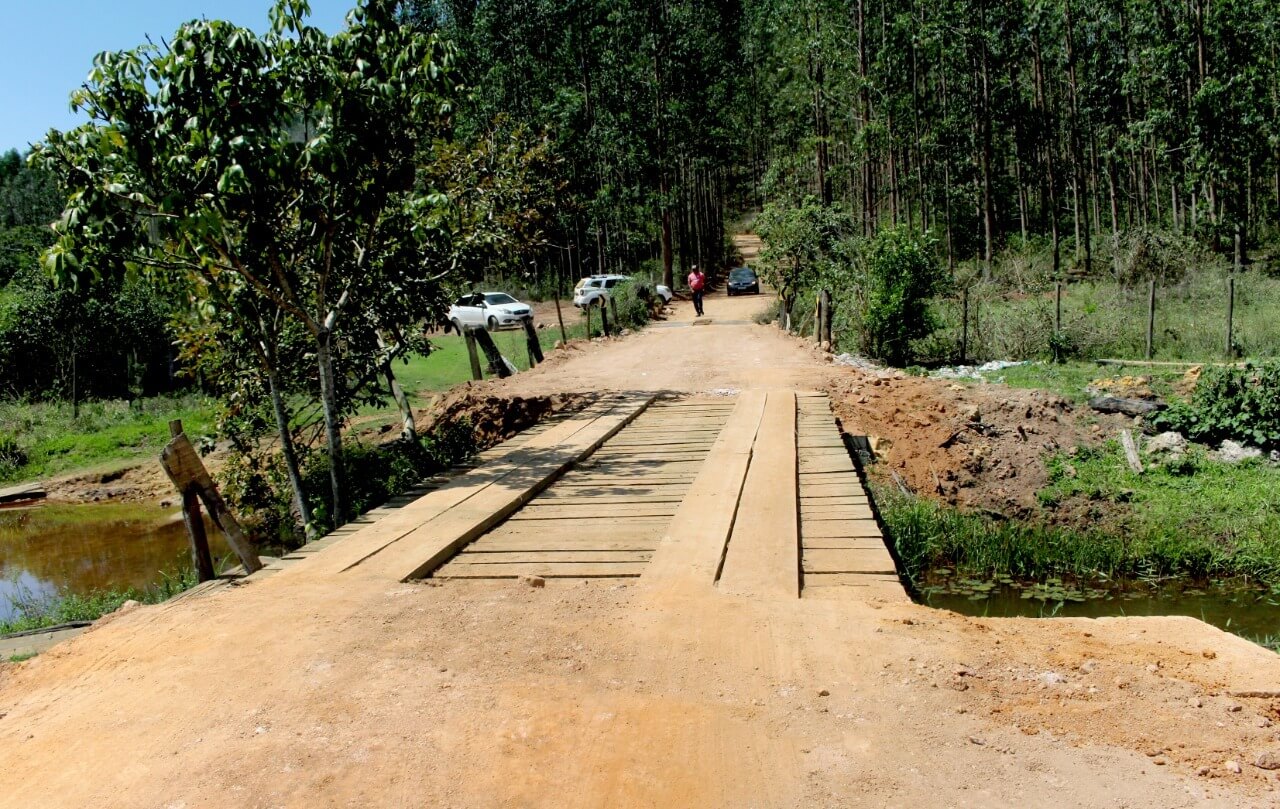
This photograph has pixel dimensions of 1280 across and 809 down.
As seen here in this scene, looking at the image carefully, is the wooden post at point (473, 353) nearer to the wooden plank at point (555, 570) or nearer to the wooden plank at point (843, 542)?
the wooden plank at point (555, 570)

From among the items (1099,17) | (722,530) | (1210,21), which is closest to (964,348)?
(722,530)

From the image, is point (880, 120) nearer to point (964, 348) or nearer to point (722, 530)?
point (964, 348)

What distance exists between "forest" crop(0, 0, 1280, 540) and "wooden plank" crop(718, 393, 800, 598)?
399 cm

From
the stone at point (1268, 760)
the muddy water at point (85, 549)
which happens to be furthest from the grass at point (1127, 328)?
the stone at point (1268, 760)

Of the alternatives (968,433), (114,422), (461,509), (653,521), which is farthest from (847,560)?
(114,422)

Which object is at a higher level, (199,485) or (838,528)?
(199,485)

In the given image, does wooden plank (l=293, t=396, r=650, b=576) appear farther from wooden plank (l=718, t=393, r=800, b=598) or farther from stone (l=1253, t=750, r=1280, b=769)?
stone (l=1253, t=750, r=1280, b=769)

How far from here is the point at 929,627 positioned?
4.30m

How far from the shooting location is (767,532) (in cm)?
577

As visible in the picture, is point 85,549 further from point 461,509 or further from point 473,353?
point 461,509

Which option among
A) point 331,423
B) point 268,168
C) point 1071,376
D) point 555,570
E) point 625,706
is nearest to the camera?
point 625,706

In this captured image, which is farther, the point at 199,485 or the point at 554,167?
the point at 554,167

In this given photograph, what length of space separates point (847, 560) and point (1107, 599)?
4.57 m

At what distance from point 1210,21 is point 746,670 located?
32.9 m
